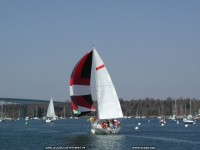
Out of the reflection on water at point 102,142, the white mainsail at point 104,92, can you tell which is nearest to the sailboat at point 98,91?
the white mainsail at point 104,92

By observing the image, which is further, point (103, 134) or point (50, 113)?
point (50, 113)

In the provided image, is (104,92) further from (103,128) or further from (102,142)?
(102,142)

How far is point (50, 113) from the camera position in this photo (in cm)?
15062

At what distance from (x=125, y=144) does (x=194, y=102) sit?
152923 mm

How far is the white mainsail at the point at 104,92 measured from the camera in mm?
52625

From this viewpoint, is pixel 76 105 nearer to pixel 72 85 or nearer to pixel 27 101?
pixel 72 85

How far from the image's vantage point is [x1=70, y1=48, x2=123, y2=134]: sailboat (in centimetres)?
5256

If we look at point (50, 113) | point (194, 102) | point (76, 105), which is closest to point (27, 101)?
point (50, 113)

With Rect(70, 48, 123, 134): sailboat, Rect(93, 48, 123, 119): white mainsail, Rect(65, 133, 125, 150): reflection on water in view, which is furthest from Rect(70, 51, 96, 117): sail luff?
Rect(65, 133, 125, 150): reflection on water

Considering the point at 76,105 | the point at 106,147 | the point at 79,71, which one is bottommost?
the point at 106,147

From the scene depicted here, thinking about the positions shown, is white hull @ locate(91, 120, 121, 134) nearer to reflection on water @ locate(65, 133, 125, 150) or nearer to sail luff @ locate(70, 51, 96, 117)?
reflection on water @ locate(65, 133, 125, 150)

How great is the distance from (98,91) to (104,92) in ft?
2.21

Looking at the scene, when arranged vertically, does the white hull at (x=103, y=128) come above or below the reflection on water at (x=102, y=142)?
above

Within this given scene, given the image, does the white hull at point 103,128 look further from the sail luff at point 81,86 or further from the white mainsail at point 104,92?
the sail luff at point 81,86
